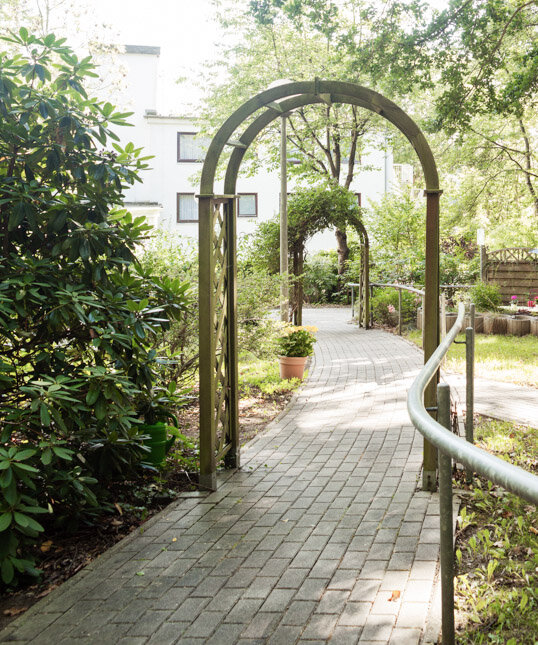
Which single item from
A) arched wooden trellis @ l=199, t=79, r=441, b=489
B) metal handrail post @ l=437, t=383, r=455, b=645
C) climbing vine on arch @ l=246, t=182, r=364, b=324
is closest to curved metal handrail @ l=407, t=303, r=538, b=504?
metal handrail post @ l=437, t=383, r=455, b=645

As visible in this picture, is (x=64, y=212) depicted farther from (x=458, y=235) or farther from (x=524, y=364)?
(x=458, y=235)

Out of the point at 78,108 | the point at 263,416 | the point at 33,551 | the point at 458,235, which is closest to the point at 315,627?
the point at 33,551

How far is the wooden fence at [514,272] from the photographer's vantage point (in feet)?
59.9

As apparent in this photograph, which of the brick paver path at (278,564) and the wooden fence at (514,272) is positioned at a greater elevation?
the wooden fence at (514,272)

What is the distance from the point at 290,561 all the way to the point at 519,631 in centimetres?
132

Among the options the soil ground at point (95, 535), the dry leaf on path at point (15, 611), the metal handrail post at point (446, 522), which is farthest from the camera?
the soil ground at point (95, 535)

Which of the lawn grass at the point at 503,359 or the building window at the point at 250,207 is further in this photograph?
the building window at the point at 250,207

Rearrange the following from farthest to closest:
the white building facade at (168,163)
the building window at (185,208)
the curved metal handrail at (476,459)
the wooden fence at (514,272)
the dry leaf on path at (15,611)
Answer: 1. the building window at (185,208)
2. the white building facade at (168,163)
3. the wooden fence at (514,272)
4. the dry leaf on path at (15,611)
5. the curved metal handrail at (476,459)

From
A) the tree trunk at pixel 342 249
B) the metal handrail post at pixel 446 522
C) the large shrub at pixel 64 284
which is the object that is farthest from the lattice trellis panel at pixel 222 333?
the tree trunk at pixel 342 249

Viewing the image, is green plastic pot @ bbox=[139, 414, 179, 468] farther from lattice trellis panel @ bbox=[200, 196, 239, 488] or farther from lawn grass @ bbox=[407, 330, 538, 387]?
lawn grass @ bbox=[407, 330, 538, 387]

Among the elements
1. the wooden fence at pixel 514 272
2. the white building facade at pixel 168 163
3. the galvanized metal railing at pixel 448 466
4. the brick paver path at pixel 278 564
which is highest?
the white building facade at pixel 168 163

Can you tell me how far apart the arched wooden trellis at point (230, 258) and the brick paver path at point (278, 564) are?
16.1 inches

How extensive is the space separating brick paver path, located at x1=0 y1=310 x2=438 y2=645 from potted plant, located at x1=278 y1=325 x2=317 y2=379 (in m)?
3.71

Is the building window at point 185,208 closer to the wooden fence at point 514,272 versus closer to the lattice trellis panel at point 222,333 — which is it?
the wooden fence at point 514,272
